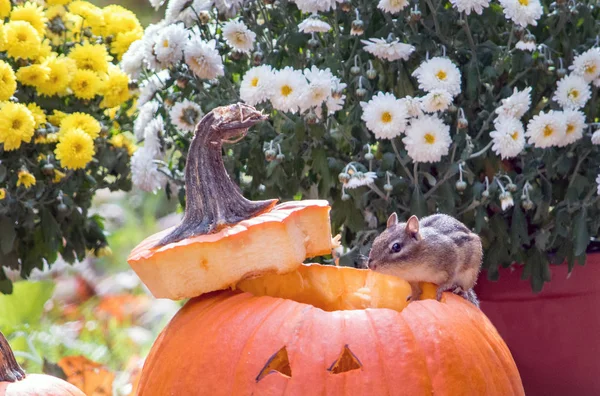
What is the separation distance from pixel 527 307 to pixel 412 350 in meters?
1.28

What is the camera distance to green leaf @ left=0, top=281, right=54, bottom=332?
3547 millimetres

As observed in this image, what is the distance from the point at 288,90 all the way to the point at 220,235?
992 mm

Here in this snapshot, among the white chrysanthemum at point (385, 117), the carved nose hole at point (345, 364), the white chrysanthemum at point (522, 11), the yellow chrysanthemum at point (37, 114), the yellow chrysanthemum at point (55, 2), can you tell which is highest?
the yellow chrysanthemum at point (55, 2)

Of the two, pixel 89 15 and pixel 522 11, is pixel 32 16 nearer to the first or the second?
pixel 89 15

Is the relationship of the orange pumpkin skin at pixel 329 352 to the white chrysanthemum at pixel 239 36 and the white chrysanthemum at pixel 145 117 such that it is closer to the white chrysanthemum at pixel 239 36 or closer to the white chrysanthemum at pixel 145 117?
the white chrysanthemum at pixel 239 36

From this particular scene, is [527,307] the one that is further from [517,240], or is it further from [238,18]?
[238,18]

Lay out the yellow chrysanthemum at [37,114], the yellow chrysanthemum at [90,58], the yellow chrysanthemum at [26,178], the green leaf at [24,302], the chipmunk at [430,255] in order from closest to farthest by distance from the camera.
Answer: the chipmunk at [430,255], the yellow chrysanthemum at [26,178], the yellow chrysanthemum at [37,114], the yellow chrysanthemum at [90,58], the green leaf at [24,302]

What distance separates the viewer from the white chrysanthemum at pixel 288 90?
2725mm

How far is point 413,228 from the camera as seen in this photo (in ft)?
7.16

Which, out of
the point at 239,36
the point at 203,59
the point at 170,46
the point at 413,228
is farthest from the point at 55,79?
the point at 413,228

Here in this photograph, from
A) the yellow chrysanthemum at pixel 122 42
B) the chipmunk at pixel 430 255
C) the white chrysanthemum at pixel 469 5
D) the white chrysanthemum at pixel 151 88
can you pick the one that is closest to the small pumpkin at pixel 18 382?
the chipmunk at pixel 430 255

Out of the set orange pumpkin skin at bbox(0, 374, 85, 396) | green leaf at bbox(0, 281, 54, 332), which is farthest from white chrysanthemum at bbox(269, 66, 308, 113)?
green leaf at bbox(0, 281, 54, 332)

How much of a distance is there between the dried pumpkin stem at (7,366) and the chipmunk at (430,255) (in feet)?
2.93

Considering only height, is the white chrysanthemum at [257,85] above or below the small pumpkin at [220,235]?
above
